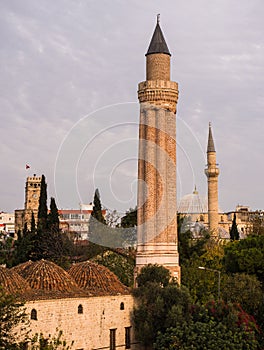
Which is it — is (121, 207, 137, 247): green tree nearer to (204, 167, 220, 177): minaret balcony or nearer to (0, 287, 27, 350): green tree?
(204, 167, 220, 177): minaret balcony

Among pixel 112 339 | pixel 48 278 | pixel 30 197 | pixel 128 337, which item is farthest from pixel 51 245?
pixel 30 197

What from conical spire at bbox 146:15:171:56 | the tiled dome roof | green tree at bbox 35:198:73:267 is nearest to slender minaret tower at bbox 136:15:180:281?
conical spire at bbox 146:15:171:56

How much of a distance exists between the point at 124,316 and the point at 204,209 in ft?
263

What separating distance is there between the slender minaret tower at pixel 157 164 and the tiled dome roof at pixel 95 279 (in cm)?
515

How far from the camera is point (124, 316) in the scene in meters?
27.0

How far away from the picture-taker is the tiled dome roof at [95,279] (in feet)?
89.3

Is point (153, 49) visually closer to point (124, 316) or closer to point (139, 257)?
point (139, 257)

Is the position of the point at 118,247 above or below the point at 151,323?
above

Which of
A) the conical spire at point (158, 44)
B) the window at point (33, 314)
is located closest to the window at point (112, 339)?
the window at point (33, 314)

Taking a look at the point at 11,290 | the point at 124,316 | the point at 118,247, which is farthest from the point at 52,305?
the point at 118,247

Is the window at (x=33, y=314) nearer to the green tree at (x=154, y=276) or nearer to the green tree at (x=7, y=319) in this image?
the green tree at (x=7, y=319)

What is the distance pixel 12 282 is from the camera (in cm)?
2336

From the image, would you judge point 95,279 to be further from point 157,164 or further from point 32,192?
point 32,192

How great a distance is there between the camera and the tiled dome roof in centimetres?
2722
